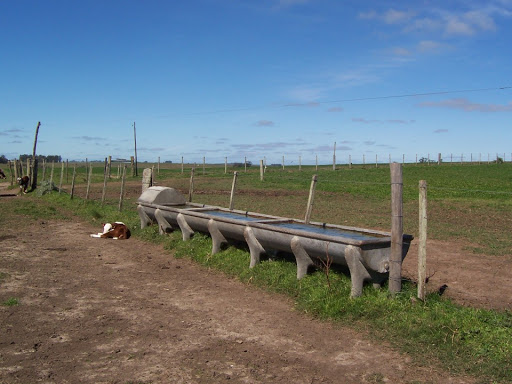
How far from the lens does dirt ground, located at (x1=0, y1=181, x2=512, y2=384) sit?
433 centimetres

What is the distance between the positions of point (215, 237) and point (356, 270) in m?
3.47

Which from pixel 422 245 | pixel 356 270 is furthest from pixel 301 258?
pixel 422 245

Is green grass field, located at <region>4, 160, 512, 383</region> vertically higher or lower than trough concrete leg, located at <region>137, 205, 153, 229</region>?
lower

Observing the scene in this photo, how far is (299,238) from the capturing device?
682cm

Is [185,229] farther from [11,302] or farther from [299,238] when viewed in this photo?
[11,302]

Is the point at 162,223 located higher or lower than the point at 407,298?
higher

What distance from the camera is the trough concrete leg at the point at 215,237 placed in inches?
349

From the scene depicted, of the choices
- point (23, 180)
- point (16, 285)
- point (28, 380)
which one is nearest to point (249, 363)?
point (28, 380)

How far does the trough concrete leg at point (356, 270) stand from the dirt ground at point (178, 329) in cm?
72

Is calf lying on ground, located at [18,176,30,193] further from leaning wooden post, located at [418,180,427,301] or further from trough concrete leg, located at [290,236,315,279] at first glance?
leaning wooden post, located at [418,180,427,301]

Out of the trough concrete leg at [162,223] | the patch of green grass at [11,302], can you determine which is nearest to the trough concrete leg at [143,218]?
the trough concrete leg at [162,223]

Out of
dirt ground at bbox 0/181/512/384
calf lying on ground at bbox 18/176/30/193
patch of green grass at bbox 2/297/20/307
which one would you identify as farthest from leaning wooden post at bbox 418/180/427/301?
calf lying on ground at bbox 18/176/30/193

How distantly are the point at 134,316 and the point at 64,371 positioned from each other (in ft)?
5.26

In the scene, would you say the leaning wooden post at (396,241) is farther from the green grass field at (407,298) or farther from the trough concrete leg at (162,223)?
the trough concrete leg at (162,223)
